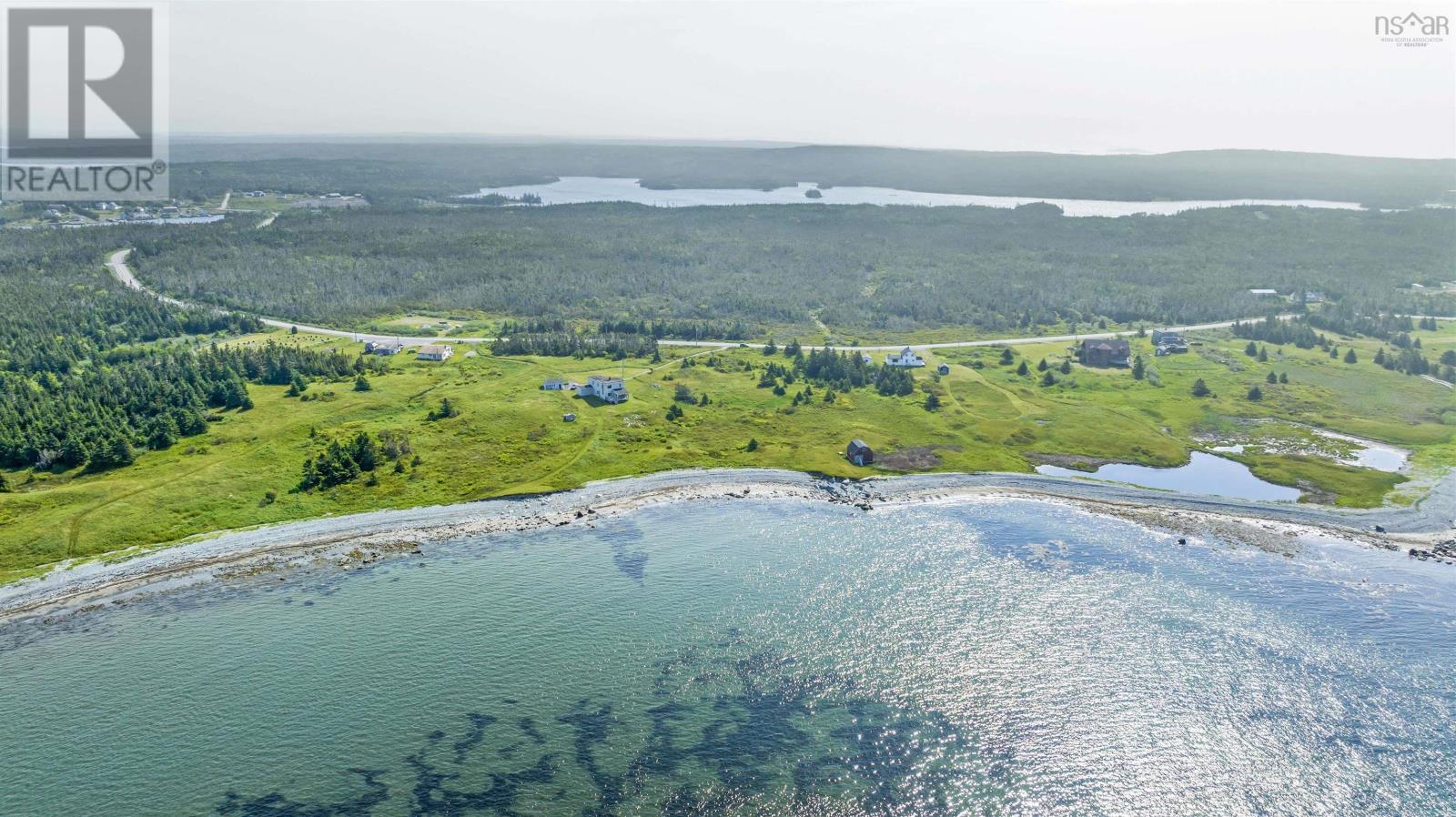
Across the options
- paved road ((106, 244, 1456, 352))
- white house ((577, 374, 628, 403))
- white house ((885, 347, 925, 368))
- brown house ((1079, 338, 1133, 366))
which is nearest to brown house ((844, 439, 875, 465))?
white house ((577, 374, 628, 403))

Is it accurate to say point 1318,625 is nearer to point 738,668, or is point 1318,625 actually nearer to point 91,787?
point 738,668

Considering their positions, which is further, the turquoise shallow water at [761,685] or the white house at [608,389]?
the white house at [608,389]

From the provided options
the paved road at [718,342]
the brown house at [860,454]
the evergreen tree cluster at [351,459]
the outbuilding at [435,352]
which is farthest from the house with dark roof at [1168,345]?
the evergreen tree cluster at [351,459]

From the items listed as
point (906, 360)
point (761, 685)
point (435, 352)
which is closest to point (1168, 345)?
point (906, 360)

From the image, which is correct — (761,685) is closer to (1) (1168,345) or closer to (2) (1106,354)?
(2) (1106,354)

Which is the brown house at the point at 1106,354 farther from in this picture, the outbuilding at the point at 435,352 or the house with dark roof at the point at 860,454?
the outbuilding at the point at 435,352
